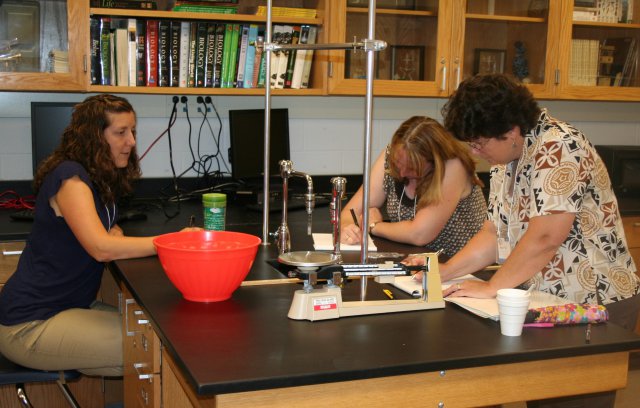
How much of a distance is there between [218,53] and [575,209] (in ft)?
6.59

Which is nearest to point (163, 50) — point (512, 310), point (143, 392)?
point (143, 392)

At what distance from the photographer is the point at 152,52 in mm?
3357

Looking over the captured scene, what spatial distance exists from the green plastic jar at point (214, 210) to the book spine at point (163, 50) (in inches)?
36.9

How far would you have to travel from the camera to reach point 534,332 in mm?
1731

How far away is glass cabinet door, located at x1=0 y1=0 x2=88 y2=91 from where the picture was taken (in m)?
3.17

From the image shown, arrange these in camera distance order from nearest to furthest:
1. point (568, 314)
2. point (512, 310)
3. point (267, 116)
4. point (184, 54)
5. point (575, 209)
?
point (512, 310), point (568, 314), point (575, 209), point (267, 116), point (184, 54)

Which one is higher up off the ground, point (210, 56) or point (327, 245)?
point (210, 56)

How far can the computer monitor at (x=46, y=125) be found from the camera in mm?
3252

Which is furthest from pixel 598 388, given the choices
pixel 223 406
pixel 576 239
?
pixel 223 406

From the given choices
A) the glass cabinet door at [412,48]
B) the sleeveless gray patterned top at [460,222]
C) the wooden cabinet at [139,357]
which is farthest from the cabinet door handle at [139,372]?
the glass cabinet door at [412,48]

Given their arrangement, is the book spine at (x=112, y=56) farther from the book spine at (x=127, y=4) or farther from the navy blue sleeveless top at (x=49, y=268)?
the navy blue sleeveless top at (x=49, y=268)

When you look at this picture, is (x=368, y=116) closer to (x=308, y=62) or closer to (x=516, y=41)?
(x=308, y=62)

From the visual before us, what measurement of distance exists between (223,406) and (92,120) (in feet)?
4.41

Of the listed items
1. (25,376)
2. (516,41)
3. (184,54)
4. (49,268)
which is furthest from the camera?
(516,41)
